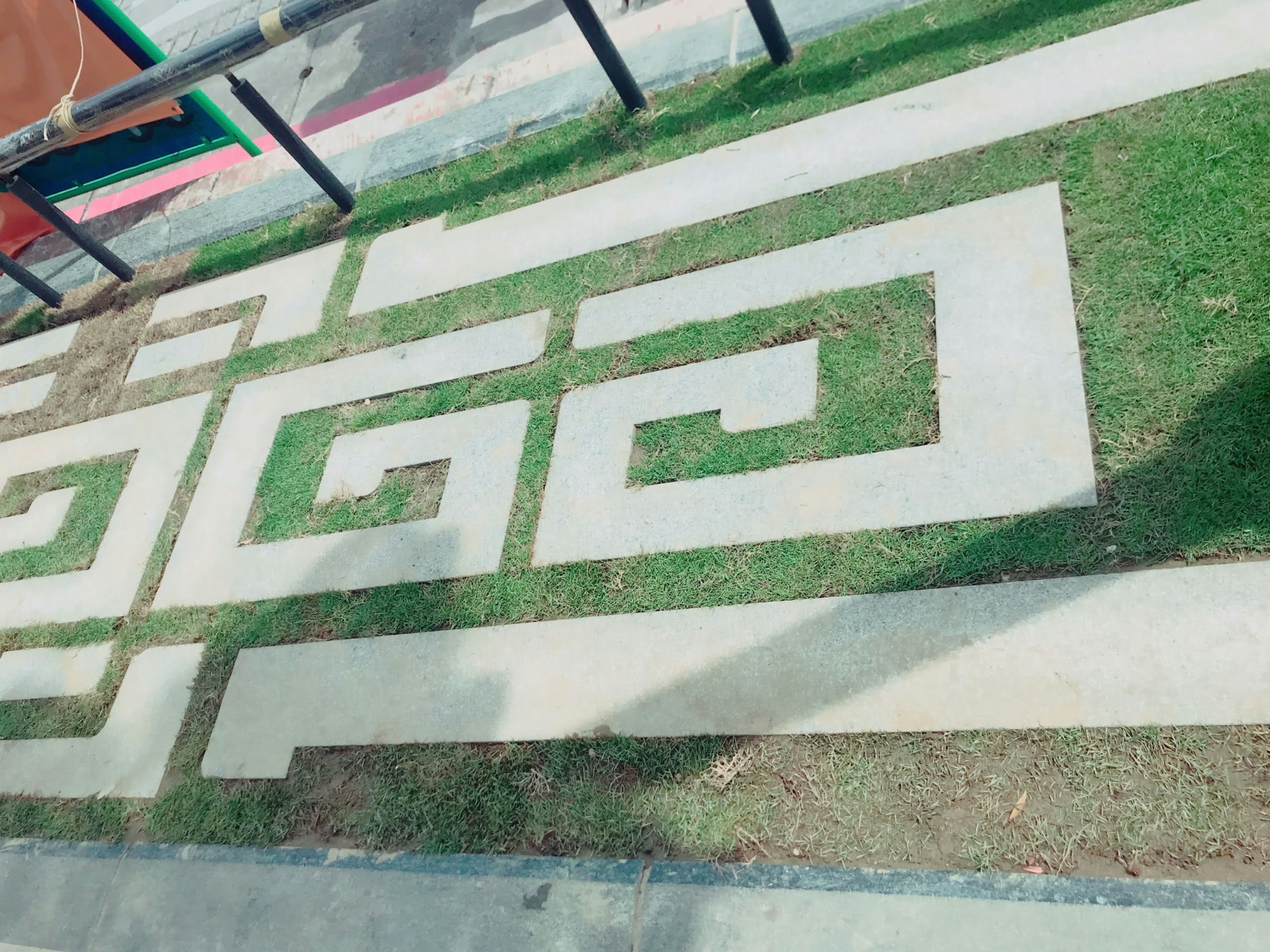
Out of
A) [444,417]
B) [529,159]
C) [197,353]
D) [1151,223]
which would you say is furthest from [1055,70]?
[197,353]

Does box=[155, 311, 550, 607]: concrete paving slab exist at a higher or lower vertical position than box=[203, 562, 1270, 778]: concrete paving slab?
higher

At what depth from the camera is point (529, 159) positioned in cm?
413

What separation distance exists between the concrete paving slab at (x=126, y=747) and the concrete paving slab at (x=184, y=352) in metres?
1.72

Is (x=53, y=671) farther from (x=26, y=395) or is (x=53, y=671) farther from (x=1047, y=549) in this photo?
(x=1047, y=549)

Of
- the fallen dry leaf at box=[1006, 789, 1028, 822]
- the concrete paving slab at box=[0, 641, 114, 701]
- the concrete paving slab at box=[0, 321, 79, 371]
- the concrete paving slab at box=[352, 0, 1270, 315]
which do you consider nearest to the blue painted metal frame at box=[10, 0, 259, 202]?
the concrete paving slab at box=[0, 321, 79, 371]

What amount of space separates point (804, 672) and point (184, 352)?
12.7 ft

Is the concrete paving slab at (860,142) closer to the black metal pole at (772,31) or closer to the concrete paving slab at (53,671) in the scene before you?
the black metal pole at (772,31)

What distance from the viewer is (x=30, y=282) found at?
5055mm

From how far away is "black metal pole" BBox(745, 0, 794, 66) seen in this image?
352 cm

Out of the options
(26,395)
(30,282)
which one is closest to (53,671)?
(26,395)

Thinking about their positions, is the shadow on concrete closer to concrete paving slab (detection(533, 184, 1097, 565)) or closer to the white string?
concrete paving slab (detection(533, 184, 1097, 565))

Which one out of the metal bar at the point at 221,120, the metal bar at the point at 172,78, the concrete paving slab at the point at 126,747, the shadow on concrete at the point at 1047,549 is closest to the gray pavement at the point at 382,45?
the metal bar at the point at 221,120

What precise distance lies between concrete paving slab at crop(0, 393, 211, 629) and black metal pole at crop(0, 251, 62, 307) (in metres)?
1.24

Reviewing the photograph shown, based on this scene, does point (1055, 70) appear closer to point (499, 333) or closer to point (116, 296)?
point (499, 333)
